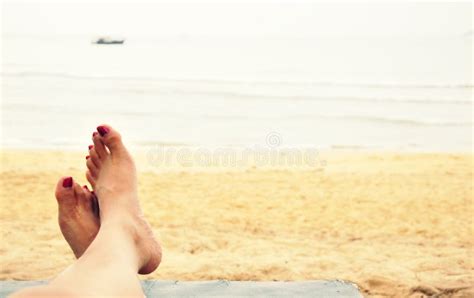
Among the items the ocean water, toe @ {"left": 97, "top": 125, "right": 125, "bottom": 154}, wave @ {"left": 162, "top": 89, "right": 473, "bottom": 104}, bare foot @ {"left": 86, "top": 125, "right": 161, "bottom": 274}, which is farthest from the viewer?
wave @ {"left": 162, "top": 89, "right": 473, "bottom": 104}

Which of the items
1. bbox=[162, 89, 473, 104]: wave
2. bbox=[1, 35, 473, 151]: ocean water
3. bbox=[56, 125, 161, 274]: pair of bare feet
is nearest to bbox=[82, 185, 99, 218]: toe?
bbox=[56, 125, 161, 274]: pair of bare feet

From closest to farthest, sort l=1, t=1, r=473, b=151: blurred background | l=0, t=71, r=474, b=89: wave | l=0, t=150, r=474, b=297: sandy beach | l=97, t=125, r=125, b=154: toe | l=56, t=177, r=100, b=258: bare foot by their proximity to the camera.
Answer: l=56, t=177, r=100, b=258: bare foot < l=97, t=125, r=125, b=154: toe < l=0, t=150, r=474, b=297: sandy beach < l=1, t=1, r=473, b=151: blurred background < l=0, t=71, r=474, b=89: wave

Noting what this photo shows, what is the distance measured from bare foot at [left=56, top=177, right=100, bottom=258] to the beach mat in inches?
10.2

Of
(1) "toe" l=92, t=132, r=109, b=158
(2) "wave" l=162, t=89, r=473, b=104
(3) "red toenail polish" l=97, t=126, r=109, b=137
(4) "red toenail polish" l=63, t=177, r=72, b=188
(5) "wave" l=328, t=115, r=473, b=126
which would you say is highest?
(2) "wave" l=162, t=89, r=473, b=104

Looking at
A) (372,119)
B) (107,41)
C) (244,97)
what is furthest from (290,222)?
(107,41)

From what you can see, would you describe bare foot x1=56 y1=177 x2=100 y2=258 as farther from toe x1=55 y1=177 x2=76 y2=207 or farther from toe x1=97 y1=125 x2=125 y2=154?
toe x1=97 y1=125 x2=125 y2=154

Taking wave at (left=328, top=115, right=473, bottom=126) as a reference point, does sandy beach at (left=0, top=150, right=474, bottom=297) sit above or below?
below

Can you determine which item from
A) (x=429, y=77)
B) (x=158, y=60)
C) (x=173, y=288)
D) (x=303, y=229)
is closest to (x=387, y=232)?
(x=303, y=229)

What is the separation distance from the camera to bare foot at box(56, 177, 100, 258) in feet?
5.65

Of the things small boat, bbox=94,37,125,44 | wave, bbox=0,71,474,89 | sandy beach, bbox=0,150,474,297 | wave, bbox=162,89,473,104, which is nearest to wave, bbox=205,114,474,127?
wave, bbox=162,89,473,104

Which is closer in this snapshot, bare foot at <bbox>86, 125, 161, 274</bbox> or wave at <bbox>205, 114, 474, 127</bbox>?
bare foot at <bbox>86, 125, 161, 274</bbox>

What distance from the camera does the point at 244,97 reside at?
12547 millimetres

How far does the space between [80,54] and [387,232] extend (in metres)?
20.7

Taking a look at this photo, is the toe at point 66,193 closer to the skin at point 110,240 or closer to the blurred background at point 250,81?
the skin at point 110,240
